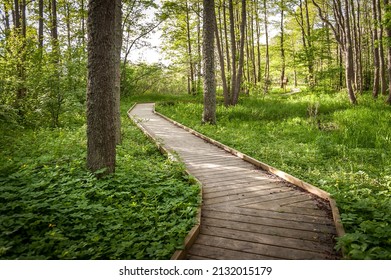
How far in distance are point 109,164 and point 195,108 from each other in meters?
12.1

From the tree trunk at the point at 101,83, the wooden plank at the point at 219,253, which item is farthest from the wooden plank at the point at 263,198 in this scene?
the tree trunk at the point at 101,83

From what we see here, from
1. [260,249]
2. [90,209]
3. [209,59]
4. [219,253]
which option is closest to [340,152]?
[260,249]

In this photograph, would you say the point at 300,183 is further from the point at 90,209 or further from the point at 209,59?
the point at 209,59

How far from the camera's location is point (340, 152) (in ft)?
23.0

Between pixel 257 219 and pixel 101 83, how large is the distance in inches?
138

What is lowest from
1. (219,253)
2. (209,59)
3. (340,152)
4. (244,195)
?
(219,253)

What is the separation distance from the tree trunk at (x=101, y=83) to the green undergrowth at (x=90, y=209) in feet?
1.56

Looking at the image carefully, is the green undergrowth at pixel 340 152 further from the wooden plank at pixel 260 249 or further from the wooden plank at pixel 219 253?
the wooden plank at pixel 219 253

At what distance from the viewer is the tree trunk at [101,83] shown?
450 cm

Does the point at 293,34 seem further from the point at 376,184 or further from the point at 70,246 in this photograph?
the point at 70,246

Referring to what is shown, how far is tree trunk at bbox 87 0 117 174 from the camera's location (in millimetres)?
4500

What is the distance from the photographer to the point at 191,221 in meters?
3.62

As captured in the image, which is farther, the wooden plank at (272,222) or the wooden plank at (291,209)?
the wooden plank at (291,209)

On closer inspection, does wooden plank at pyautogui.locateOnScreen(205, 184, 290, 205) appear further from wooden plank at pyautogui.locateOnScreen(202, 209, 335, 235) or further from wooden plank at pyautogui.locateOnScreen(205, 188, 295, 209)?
wooden plank at pyautogui.locateOnScreen(202, 209, 335, 235)
